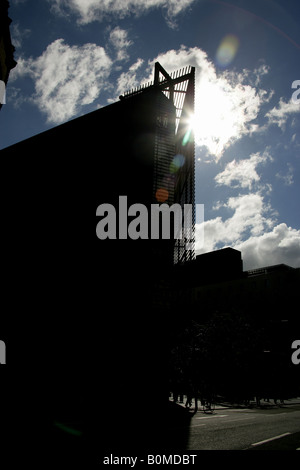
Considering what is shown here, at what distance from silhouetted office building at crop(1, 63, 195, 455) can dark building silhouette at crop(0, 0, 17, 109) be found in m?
6.87

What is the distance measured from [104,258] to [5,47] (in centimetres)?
1896

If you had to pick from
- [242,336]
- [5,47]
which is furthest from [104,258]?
[242,336]

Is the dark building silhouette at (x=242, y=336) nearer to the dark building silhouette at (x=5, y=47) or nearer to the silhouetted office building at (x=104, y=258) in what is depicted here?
the silhouetted office building at (x=104, y=258)

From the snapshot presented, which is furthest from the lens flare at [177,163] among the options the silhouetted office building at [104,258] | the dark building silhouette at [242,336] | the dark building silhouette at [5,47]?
the dark building silhouette at [5,47]

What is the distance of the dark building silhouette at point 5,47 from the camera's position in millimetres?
18763

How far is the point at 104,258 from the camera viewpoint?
1451 cm

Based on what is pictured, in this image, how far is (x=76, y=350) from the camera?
13367 mm

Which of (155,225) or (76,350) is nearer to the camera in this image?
(76,350)

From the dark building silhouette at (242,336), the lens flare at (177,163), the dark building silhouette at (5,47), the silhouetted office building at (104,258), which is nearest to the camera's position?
the silhouetted office building at (104,258)

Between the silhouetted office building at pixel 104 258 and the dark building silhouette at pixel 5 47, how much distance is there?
22.5 ft

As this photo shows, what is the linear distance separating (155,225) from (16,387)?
10519 mm

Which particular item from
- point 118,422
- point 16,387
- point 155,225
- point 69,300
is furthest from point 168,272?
point 16,387

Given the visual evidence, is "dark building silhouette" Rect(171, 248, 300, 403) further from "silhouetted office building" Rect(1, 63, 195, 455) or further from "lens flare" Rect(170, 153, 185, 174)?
"lens flare" Rect(170, 153, 185, 174)

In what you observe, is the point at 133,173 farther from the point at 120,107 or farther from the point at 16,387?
the point at 16,387
